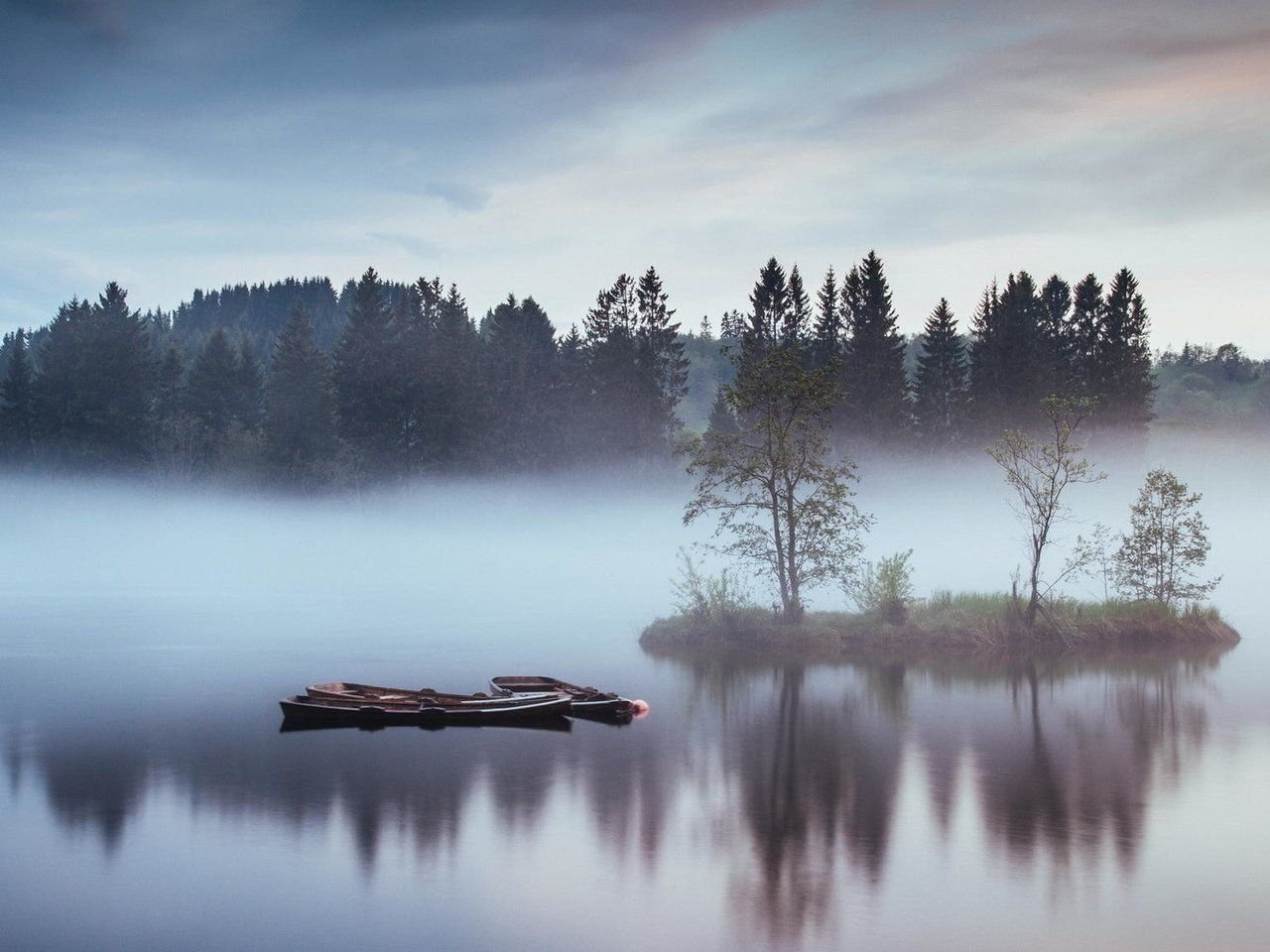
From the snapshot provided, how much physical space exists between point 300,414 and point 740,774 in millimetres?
92090

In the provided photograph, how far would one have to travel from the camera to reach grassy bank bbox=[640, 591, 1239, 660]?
46.9 meters

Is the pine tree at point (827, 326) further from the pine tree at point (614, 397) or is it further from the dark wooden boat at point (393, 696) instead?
the dark wooden boat at point (393, 696)

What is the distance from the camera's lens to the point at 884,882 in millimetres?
20266

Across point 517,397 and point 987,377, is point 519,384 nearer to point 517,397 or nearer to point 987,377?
point 517,397

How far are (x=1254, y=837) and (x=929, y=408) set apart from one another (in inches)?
3622

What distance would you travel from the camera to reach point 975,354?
11569cm

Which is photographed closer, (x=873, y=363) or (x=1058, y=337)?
(x=873, y=363)

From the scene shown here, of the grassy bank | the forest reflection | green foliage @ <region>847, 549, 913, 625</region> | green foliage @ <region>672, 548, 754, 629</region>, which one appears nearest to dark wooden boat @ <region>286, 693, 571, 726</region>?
the forest reflection

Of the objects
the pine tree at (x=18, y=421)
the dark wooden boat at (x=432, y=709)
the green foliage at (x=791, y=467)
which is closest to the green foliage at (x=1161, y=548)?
the green foliage at (x=791, y=467)

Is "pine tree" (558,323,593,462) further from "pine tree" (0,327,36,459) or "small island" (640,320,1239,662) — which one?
"small island" (640,320,1239,662)

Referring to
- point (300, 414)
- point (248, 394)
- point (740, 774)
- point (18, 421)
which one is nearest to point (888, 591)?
point (740, 774)

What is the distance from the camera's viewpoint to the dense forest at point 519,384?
111812mm

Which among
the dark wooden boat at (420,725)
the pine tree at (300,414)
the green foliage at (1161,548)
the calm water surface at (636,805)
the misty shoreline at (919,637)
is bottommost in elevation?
the calm water surface at (636,805)

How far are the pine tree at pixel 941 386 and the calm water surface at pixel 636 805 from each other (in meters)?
57.0
